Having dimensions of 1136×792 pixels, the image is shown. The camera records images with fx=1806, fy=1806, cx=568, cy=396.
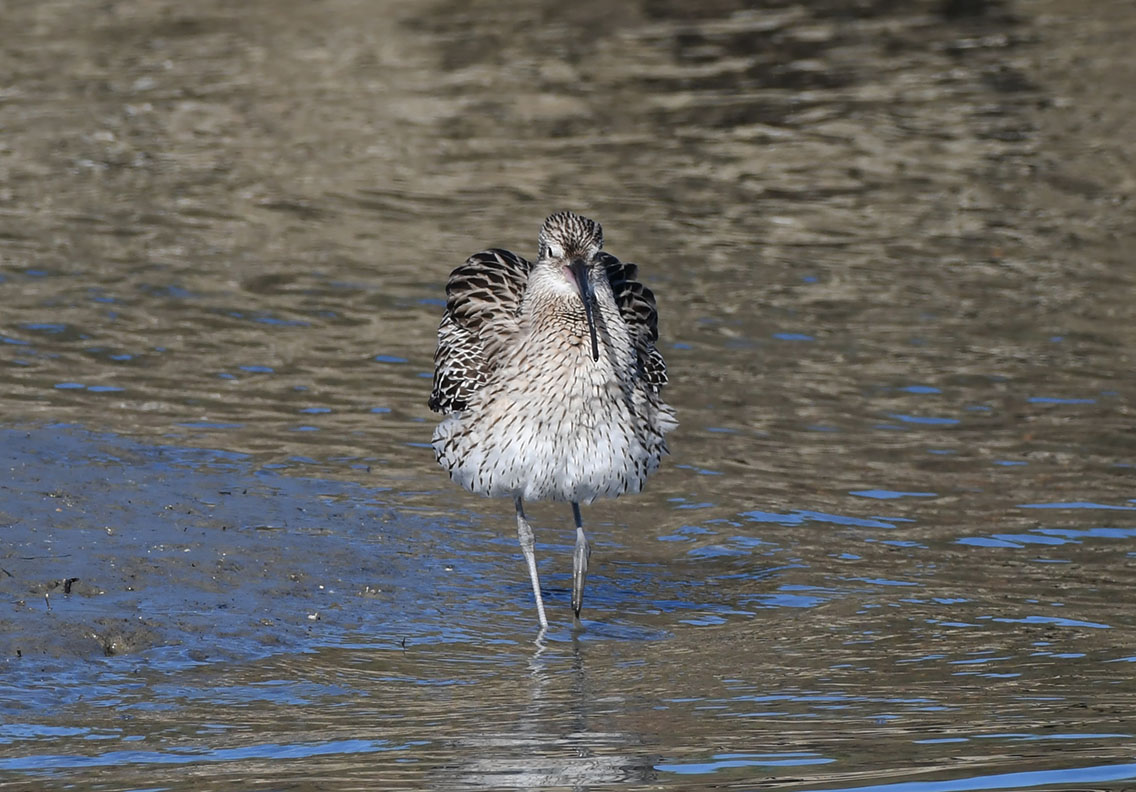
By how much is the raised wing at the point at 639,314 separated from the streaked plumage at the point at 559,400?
0.22 meters

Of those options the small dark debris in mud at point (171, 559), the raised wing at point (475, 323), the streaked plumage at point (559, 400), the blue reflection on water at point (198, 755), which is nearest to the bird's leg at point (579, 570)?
the streaked plumage at point (559, 400)

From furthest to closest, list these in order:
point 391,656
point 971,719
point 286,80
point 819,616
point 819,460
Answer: point 286,80
point 819,460
point 819,616
point 391,656
point 971,719

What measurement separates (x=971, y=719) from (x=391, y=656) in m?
2.42

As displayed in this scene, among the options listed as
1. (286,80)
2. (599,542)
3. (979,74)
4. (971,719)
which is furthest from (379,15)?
(971,719)

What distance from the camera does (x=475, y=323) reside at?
883 cm

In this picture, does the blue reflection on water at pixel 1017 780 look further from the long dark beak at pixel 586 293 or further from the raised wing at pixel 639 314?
the raised wing at pixel 639 314

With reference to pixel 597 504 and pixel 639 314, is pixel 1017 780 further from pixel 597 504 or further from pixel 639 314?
pixel 597 504

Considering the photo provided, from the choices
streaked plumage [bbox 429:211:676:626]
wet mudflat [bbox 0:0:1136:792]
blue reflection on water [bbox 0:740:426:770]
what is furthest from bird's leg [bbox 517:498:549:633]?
blue reflection on water [bbox 0:740:426:770]

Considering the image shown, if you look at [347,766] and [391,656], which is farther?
[391,656]

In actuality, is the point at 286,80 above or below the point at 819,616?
above

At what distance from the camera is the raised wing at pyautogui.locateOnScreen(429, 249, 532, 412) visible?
27.8 feet

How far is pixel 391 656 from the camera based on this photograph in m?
7.56

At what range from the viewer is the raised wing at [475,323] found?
847 cm

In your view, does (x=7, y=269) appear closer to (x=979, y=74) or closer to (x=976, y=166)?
(x=976, y=166)
